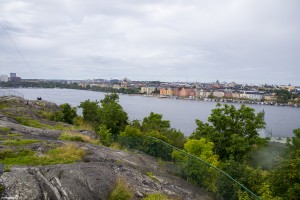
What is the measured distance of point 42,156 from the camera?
397 inches

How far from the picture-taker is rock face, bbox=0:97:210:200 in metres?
7.36

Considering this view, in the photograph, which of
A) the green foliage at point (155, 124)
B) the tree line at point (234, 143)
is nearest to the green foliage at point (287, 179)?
the tree line at point (234, 143)

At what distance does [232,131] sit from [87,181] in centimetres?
2726

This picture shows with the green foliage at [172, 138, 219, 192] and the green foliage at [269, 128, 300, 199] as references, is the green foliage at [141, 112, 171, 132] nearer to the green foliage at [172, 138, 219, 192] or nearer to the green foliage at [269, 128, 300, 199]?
the green foliage at [269, 128, 300, 199]

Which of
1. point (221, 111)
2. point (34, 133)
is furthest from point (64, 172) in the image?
point (221, 111)

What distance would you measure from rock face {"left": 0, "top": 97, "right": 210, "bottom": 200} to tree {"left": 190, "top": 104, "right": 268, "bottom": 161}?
20358 millimetres

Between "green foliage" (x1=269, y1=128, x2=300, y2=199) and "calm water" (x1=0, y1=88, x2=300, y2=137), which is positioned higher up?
"green foliage" (x1=269, y1=128, x2=300, y2=199)

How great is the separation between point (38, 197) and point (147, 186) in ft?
13.3

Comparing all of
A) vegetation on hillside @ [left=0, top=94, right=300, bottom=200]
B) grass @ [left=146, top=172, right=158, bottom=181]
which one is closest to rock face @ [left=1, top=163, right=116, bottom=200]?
vegetation on hillside @ [left=0, top=94, right=300, bottom=200]

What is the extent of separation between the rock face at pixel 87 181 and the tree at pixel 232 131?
2036 cm

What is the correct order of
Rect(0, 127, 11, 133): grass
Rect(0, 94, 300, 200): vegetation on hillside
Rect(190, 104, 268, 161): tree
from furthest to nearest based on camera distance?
1. Rect(190, 104, 268, 161): tree
2. Rect(0, 127, 11, 133): grass
3. Rect(0, 94, 300, 200): vegetation on hillside

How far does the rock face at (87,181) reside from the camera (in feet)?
24.1

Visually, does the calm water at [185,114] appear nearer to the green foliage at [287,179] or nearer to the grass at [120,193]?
the green foliage at [287,179]

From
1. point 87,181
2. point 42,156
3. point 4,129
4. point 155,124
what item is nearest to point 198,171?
point 87,181
